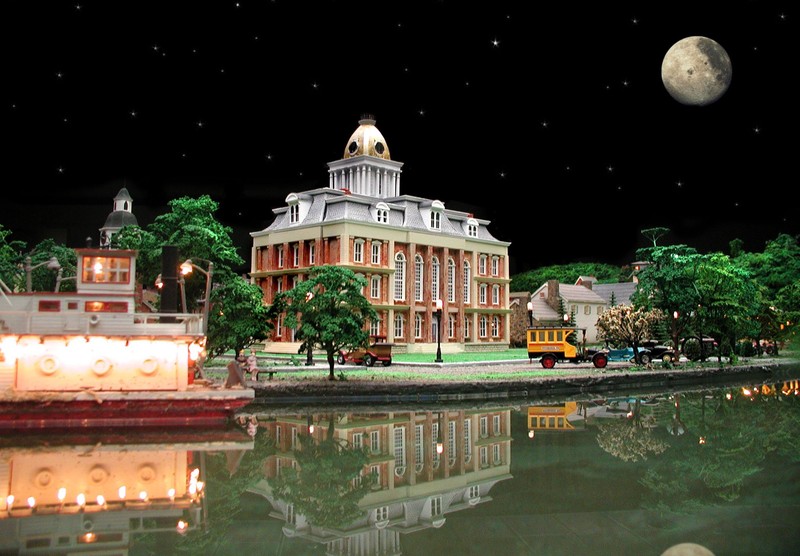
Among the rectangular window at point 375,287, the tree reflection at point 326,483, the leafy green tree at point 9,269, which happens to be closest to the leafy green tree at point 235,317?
the tree reflection at point 326,483

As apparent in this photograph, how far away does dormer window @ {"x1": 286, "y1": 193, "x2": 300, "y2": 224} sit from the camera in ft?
186

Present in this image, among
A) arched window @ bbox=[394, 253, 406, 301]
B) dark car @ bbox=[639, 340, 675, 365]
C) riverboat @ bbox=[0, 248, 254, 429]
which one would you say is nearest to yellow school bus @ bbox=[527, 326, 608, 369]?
dark car @ bbox=[639, 340, 675, 365]

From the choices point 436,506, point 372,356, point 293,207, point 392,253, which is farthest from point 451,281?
point 436,506

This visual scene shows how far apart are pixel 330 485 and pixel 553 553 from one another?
5.92m

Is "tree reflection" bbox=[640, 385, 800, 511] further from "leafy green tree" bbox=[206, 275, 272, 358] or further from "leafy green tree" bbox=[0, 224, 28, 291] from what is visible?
"leafy green tree" bbox=[0, 224, 28, 291]

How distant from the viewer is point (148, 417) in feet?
71.2

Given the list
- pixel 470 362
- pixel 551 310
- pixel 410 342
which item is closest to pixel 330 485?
pixel 470 362

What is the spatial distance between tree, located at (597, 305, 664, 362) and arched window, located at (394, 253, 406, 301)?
17.8 m

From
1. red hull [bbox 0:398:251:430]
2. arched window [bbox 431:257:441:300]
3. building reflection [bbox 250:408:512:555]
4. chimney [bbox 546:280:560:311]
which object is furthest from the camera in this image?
chimney [bbox 546:280:560:311]

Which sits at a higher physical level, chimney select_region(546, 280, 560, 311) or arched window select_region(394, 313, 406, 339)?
chimney select_region(546, 280, 560, 311)

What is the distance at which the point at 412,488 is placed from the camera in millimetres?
14078

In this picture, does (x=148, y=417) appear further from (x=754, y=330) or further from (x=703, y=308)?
(x=754, y=330)

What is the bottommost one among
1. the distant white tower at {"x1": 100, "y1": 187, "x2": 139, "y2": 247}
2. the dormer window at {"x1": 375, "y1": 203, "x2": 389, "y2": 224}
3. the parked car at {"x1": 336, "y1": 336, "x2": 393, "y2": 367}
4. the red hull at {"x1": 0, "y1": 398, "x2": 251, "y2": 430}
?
the red hull at {"x1": 0, "y1": 398, "x2": 251, "y2": 430}

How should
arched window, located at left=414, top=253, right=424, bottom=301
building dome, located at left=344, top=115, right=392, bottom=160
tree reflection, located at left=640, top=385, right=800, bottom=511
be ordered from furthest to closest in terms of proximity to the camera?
1. building dome, located at left=344, top=115, right=392, bottom=160
2. arched window, located at left=414, top=253, right=424, bottom=301
3. tree reflection, located at left=640, top=385, right=800, bottom=511
